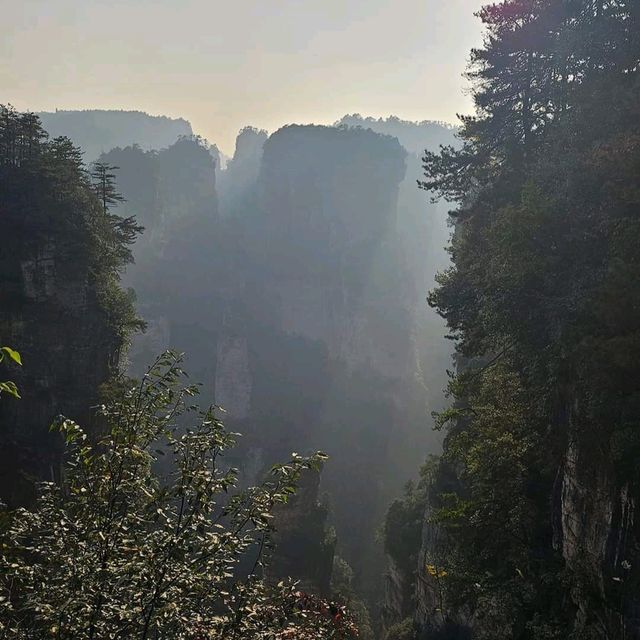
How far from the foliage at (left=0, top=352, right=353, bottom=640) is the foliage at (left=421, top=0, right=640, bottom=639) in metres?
6.30

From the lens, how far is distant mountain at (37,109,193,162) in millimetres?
142750

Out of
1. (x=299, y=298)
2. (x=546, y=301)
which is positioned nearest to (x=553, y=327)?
(x=546, y=301)

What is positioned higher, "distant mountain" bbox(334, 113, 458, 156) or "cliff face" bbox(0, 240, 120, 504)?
"distant mountain" bbox(334, 113, 458, 156)

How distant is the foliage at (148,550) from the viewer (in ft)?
14.8

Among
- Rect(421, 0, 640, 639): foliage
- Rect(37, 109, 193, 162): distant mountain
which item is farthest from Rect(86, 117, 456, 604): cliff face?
Rect(37, 109, 193, 162): distant mountain

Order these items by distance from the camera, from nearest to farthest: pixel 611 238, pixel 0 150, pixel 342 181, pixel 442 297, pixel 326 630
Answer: pixel 326 630, pixel 611 238, pixel 442 297, pixel 0 150, pixel 342 181

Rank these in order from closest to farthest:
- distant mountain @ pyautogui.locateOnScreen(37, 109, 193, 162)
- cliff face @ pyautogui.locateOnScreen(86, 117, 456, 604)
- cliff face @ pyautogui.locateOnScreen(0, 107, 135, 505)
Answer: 1. cliff face @ pyautogui.locateOnScreen(0, 107, 135, 505)
2. cliff face @ pyautogui.locateOnScreen(86, 117, 456, 604)
3. distant mountain @ pyautogui.locateOnScreen(37, 109, 193, 162)

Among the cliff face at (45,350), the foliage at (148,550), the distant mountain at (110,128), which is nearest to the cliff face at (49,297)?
the cliff face at (45,350)

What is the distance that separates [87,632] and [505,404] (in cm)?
1173

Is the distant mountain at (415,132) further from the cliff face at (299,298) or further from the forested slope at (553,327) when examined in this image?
the forested slope at (553,327)

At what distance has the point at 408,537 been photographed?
33.4 m

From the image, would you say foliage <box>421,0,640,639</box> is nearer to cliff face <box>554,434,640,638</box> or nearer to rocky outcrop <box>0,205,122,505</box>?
cliff face <box>554,434,640,638</box>

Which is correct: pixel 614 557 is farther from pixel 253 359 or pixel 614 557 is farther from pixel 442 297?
pixel 253 359

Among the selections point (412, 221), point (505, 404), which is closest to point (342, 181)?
point (412, 221)
